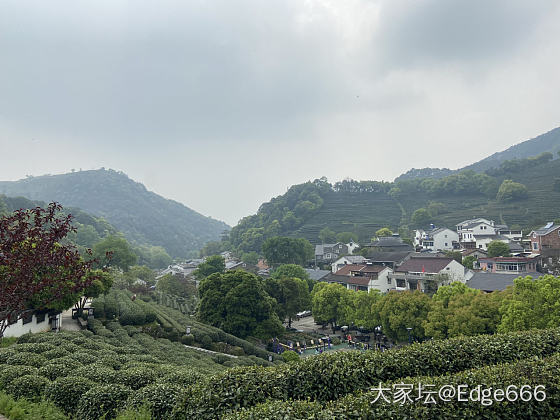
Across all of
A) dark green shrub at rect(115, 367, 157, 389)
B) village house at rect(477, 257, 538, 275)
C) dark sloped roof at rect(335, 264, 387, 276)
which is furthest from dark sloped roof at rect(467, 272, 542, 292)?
dark green shrub at rect(115, 367, 157, 389)

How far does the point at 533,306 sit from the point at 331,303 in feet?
56.7

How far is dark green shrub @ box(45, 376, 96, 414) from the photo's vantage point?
22.7 ft

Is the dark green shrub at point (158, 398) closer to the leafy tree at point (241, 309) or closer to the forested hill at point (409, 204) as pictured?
the leafy tree at point (241, 309)

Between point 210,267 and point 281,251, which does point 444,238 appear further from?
point 210,267

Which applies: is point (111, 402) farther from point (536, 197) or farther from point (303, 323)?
point (536, 197)

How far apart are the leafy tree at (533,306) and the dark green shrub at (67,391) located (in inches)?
807

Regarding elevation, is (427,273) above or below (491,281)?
below

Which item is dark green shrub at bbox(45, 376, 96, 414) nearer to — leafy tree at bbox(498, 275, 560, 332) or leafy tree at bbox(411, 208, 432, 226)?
leafy tree at bbox(498, 275, 560, 332)

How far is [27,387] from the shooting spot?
24.2ft

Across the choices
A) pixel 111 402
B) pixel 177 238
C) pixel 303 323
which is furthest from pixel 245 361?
pixel 177 238

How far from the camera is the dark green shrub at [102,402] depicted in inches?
249

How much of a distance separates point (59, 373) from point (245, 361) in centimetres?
1160

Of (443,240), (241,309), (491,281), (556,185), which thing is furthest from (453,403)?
(556,185)

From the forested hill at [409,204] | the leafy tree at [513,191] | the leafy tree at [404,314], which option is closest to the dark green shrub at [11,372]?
the leafy tree at [404,314]
